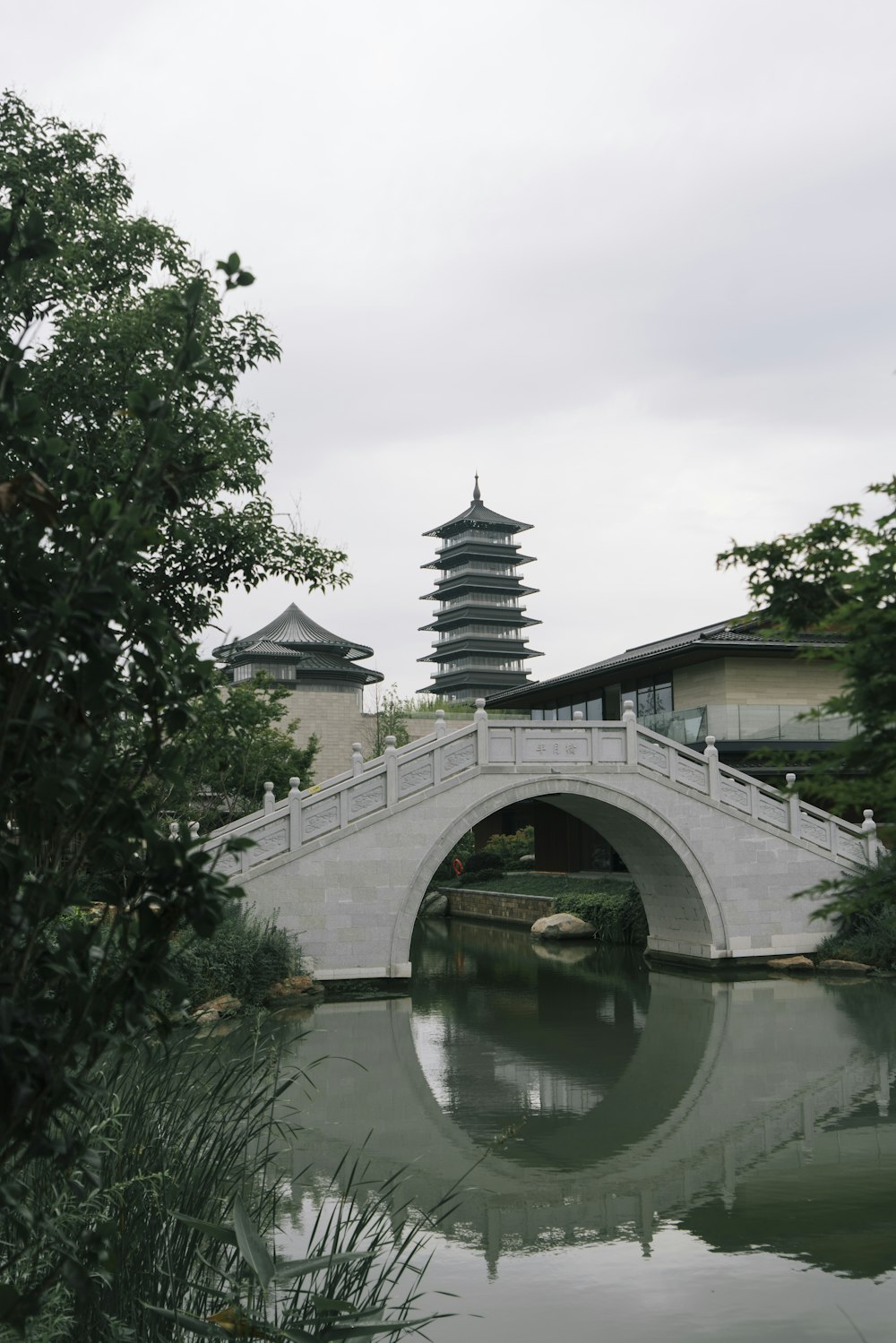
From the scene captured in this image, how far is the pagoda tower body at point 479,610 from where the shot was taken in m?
65.9

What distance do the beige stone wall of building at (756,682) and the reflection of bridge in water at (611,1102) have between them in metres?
7.71

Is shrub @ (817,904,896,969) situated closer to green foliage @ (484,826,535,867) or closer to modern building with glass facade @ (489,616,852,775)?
modern building with glass facade @ (489,616,852,775)

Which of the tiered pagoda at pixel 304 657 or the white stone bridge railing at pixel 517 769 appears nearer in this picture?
the white stone bridge railing at pixel 517 769

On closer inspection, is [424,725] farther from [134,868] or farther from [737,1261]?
[134,868]

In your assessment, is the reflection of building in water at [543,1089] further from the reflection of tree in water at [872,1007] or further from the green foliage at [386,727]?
the green foliage at [386,727]

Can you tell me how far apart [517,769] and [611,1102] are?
7.56 meters

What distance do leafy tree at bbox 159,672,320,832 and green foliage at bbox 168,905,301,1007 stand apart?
1444mm

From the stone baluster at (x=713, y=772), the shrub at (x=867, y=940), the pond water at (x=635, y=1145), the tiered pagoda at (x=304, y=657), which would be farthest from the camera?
the tiered pagoda at (x=304, y=657)

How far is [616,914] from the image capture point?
2323cm

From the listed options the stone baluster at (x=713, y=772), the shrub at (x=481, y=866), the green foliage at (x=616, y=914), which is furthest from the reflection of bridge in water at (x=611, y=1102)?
the shrub at (x=481, y=866)

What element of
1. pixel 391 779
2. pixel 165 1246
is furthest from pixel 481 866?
pixel 165 1246

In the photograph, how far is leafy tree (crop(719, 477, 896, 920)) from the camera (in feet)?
12.0

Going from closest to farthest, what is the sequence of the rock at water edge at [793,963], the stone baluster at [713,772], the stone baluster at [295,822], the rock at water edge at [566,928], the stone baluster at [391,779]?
the stone baluster at [295,822] → the stone baluster at [391,779] → the rock at water edge at [793,963] → the stone baluster at [713,772] → the rock at water edge at [566,928]

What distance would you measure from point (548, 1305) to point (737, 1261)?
4.17 ft
